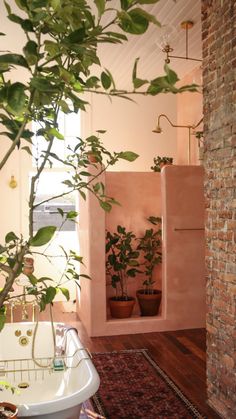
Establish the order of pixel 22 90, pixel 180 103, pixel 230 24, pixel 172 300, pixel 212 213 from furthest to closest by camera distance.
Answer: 1. pixel 180 103
2. pixel 172 300
3. pixel 212 213
4. pixel 230 24
5. pixel 22 90

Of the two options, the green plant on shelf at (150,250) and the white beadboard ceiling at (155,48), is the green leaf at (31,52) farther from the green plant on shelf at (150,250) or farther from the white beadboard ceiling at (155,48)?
the green plant on shelf at (150,250)

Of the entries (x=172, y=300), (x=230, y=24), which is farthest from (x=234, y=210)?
(x=172, y=300)

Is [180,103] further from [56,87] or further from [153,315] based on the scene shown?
[56,87]

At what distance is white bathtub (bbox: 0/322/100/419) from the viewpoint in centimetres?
195

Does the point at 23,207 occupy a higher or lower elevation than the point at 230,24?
lower

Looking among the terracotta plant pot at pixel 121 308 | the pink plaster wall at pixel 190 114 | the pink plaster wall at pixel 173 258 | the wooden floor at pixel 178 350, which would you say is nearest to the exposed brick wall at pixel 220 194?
the wooden floor at pixel 178 350

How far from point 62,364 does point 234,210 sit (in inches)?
55.0

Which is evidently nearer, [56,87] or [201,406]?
[56,87]

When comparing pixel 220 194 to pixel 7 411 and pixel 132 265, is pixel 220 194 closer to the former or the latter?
pixel 7 411

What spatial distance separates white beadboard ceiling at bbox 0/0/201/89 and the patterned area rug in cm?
316

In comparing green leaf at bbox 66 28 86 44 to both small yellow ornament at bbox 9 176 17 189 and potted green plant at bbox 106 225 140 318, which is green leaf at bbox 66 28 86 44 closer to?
potted green plant at bbox 106 225 140 318

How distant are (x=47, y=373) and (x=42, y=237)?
8.13ft

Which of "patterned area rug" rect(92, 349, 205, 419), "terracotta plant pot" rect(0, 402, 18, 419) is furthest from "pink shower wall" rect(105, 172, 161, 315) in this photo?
"terracotta plant pot" rect(0, 402, 18, 419)

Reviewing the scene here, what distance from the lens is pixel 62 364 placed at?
8.48 ft
